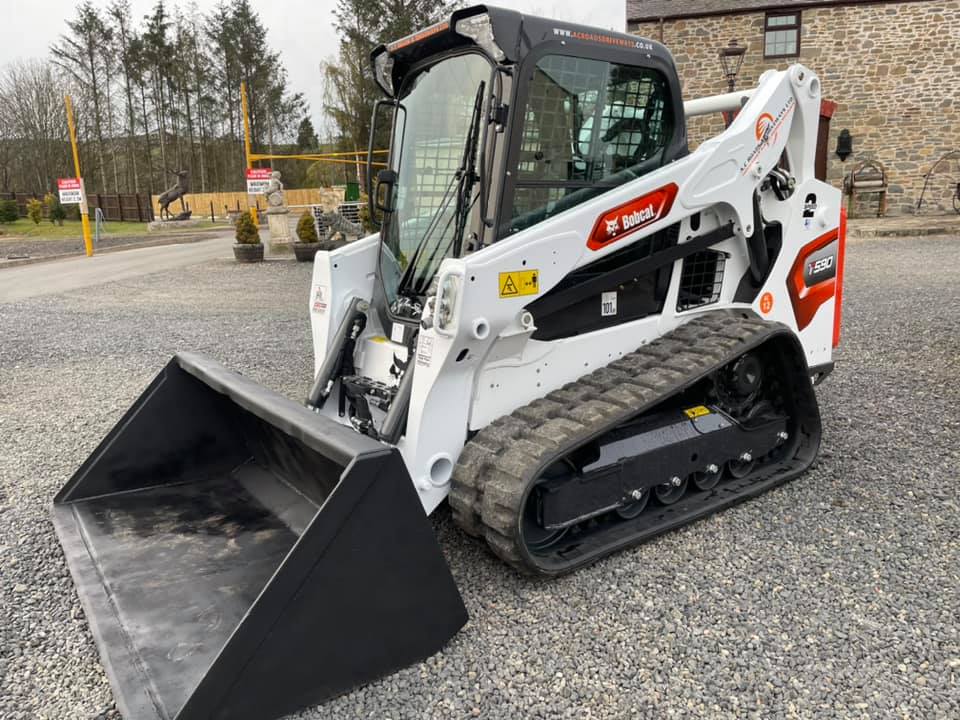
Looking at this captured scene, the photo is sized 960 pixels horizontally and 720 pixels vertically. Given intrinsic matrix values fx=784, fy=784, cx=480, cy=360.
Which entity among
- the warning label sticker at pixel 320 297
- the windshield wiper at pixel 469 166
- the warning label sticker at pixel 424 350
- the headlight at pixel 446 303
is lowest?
the warning label sticker at pixel 424 350

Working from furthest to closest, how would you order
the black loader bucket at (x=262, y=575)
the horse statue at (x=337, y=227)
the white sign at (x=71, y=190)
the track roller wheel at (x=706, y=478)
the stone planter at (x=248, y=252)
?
the white sign at (x=71, y=190) < the horse statue at (x=337, y=227) < the stone planter at (x=248, y=252) < the track roller wheel at (x=706, y=478) < the black loader bucket at (x=262, y=575)

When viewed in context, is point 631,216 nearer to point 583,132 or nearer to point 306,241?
point 583,132

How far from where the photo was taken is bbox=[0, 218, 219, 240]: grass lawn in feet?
96.4

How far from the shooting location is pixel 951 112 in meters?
19.7

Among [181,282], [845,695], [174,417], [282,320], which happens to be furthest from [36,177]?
[845,695]

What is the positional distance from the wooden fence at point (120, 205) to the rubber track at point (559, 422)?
3857 cm

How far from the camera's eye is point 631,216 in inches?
139

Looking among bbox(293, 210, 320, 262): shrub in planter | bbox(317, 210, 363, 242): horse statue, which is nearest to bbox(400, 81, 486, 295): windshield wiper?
bbox(293, 210, 320, 262): shrub in planter

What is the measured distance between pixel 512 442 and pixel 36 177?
4725 centimetres

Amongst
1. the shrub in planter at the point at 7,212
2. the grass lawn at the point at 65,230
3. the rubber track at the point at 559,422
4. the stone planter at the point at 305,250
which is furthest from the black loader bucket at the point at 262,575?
the shrub in planter at the point at 7,212

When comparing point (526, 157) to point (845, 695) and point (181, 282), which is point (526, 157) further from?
point (181, 282)

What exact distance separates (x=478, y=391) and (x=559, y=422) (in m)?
0.36

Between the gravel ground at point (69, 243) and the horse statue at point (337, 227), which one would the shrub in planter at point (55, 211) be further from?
the horse statue at point (337, 227)

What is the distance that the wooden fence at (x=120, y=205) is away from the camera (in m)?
38.5
